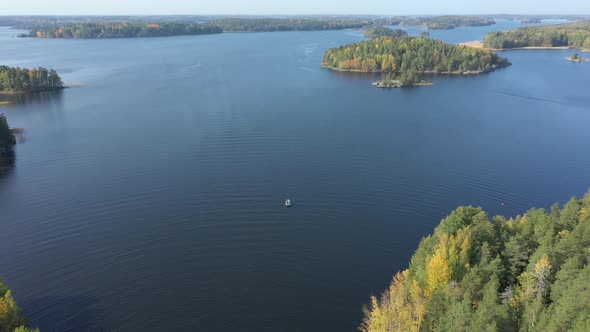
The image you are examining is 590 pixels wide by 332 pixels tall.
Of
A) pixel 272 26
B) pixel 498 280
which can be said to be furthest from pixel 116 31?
pixel 498 280

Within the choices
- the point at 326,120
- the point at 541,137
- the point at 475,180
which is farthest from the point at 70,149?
the point at 541,137

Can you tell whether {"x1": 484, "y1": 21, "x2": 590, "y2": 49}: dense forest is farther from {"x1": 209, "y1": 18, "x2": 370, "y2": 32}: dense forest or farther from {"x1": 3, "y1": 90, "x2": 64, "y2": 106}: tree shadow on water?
{"x1": 3, "y1": 90, "x2": 64, "y2": 106}: tree shadow on water

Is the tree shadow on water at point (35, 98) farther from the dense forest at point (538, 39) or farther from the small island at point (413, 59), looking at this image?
the dense forest at point (538, 39)

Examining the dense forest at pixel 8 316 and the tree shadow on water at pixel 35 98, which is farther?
the tree shadow on water at pixel 35 98

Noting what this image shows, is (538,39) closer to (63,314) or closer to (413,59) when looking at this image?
(413,59)

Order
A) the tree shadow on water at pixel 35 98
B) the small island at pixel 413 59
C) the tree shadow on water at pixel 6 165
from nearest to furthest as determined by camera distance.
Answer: the tree shadow on water at pixel 6 165, the tree shadow on water at pixel 35 98, the small island at pixel 413 59

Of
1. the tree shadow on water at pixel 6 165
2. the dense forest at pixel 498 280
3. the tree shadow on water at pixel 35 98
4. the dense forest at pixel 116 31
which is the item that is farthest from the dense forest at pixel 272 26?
the dense forest at pixel 498 280
